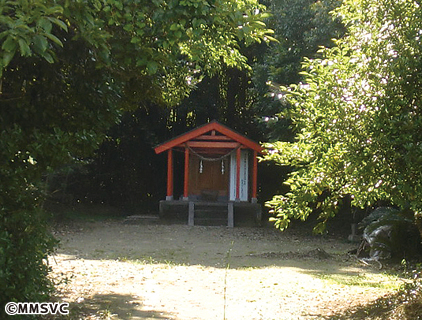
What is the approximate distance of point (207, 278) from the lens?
8.77 metres

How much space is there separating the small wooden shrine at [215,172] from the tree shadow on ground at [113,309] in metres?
11.7

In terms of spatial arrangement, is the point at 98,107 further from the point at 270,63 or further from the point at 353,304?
the point at 270,63

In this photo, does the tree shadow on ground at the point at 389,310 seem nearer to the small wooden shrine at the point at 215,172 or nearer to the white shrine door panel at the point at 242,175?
the small wooden shrine at the point at 215,172

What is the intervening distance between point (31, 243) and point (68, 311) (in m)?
1.56

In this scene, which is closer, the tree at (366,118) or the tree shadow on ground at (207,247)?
the tree at (366,118)

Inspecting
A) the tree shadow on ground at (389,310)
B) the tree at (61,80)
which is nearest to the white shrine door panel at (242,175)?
the tree shadow on ground at (389,310)

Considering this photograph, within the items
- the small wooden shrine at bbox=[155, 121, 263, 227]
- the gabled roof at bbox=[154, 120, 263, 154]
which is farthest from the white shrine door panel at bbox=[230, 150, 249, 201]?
the gabled roof at bbox=[154, 120, 263, 154]

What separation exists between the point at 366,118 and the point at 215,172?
17.9 meters

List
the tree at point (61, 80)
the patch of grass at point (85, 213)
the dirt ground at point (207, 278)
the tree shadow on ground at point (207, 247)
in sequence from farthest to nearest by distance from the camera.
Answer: the patch of grass at point (85, 213) → the tree shadow on ground at point (207, 247) → the dirt ground at point (207, 278) → the tree at point (61, 80)

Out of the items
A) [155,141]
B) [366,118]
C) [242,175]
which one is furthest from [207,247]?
[155,141]

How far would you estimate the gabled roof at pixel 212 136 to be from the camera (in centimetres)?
2003

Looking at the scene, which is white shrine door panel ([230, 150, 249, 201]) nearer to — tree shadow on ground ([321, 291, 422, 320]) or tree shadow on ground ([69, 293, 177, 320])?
tree shadow on ground ([69, 293, 177, 320])

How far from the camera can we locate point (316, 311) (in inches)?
260

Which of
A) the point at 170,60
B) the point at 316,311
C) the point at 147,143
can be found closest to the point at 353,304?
the point at 316,311
